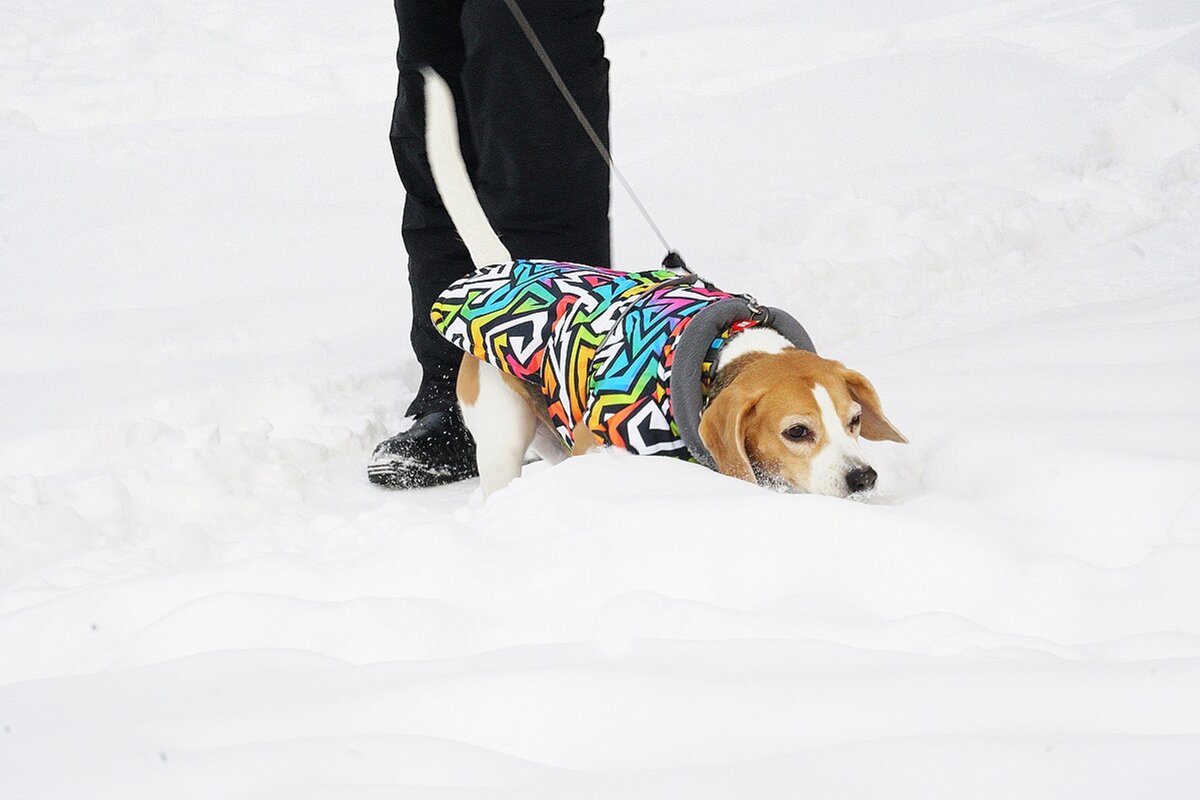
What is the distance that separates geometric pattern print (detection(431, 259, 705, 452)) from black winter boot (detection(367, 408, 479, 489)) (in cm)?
36

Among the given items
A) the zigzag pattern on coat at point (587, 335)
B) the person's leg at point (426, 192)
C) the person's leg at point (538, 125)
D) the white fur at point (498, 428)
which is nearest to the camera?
the zigzag pattern on coat at point (587, 335)

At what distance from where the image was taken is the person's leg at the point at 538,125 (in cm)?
278

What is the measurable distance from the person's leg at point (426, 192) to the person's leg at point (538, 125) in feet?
0.47

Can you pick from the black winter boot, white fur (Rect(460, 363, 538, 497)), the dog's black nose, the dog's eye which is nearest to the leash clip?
the dog's eye

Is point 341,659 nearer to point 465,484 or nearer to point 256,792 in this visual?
point 256,792

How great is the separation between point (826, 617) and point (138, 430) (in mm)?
2058

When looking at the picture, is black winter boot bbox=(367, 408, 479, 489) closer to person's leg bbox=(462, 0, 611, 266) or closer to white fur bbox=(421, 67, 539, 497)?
white fur bbox=(421, 67, 539, 497)

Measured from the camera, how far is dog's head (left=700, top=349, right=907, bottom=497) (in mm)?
2068

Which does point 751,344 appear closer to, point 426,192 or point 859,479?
point 859,479

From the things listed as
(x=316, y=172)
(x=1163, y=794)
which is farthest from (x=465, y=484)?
(x=316, y=172)

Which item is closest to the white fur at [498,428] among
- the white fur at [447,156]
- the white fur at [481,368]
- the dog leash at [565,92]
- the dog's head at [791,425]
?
the white fur at [481,368]

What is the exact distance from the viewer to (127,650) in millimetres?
1381

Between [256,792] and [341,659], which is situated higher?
[256,792]

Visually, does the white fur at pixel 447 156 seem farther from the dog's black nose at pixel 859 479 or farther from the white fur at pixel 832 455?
the dog's black nose at pixel 859 479
